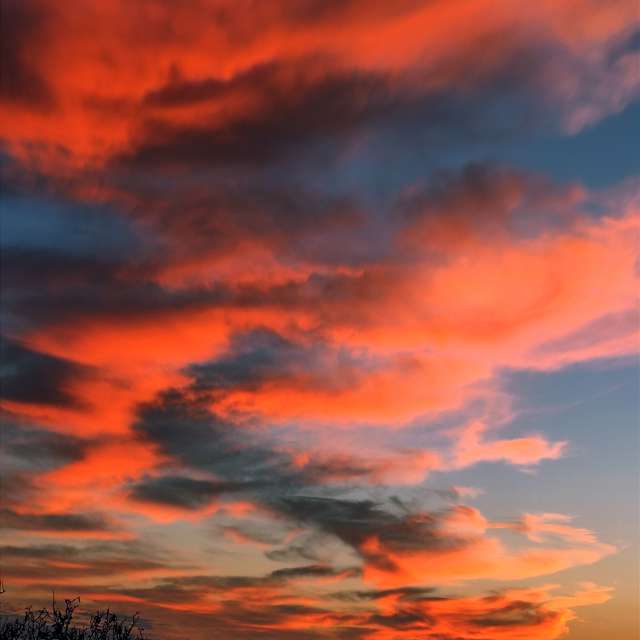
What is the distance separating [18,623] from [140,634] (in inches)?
712

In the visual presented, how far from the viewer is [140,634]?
183 metres

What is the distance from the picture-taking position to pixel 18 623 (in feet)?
606

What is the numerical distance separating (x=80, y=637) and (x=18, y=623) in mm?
9324

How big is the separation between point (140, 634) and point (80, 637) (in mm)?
10409

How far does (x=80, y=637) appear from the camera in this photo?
614 feet
